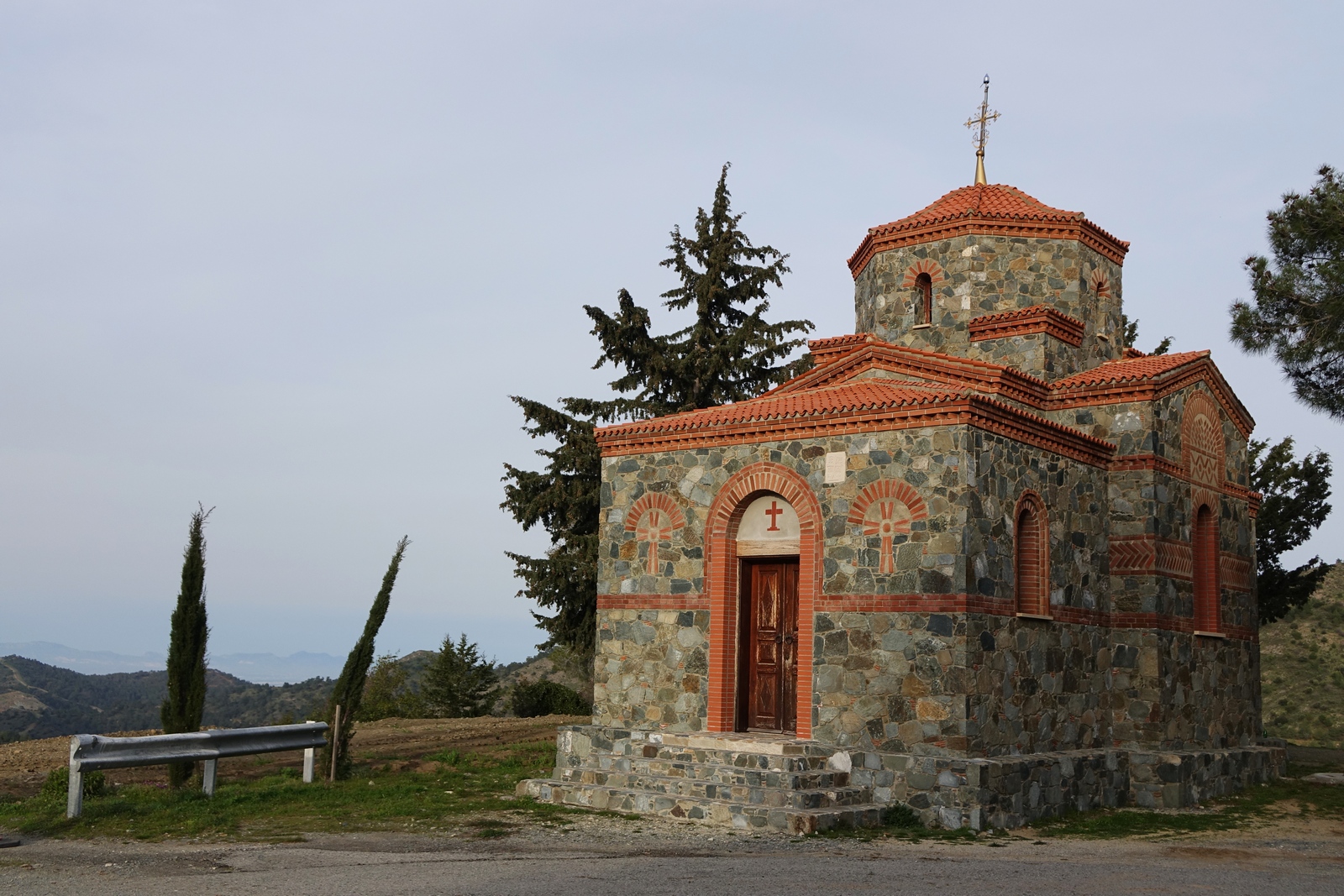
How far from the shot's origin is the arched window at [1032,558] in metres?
15.4

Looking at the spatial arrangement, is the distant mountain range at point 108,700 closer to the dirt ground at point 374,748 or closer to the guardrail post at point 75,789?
the dirt ground at point 374,748

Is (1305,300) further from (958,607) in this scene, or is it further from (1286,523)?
(1286,523)

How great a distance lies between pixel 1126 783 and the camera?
53.2 ft

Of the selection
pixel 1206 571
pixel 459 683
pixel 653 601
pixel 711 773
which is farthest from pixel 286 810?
pixel 459 683

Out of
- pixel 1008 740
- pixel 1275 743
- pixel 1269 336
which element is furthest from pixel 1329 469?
pixel 1008 740

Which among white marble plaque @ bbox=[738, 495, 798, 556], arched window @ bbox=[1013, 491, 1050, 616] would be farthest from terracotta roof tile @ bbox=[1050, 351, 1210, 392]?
white marble plaque @ bbox=[738, 495, 798, 556]

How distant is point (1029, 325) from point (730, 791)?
9387mm

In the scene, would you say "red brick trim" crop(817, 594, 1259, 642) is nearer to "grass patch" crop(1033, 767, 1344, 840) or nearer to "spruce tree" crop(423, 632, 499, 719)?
"grass patch" crop(1033, 767, 1344, 840)

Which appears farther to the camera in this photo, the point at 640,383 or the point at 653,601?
the point at 640,383

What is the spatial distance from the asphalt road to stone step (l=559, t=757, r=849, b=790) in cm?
143

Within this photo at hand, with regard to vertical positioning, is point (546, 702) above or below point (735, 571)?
below

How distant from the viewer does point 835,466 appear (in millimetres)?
14906

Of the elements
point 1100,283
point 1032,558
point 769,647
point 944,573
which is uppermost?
point 1100,283

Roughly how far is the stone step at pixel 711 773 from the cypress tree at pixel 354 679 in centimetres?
311
